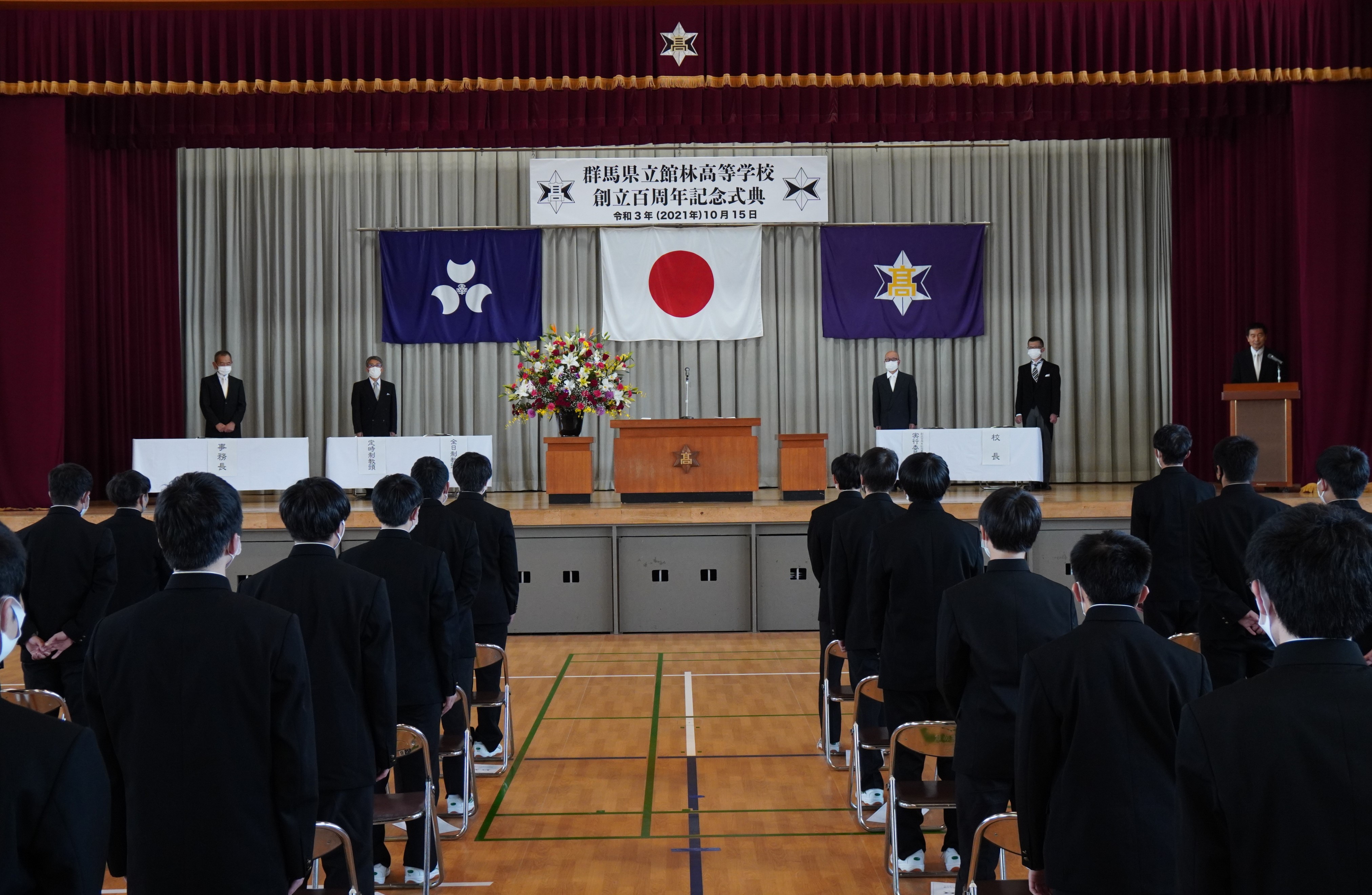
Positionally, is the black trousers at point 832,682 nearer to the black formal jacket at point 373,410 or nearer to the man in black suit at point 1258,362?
the man in black suit at point 1258,362

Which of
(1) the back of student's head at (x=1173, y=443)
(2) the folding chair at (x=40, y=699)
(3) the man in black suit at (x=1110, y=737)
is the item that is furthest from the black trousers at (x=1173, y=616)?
(2) the folding chair at (x=40, y=699)

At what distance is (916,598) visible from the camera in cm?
415

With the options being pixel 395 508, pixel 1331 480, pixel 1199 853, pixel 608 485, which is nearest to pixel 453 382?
pixel 608 485

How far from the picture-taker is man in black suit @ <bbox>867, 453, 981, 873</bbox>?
4145mm

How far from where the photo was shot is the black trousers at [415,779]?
4.08 m

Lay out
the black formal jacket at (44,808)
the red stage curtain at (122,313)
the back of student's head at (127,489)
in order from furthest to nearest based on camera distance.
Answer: the red stage curtain at (122,313) < the back of student's head at (127,489) < the black formal jacket at (44,808)

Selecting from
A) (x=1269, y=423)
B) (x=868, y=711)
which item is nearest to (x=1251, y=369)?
(x=1269, y=423)

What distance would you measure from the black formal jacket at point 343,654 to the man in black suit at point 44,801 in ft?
5.28

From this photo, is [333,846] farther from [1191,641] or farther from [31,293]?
[31,293]

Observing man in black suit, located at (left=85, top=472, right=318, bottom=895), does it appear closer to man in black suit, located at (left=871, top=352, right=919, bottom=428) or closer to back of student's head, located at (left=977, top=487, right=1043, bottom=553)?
back of student's head, located at (left=977, top=487, right=1043, bottom=553)

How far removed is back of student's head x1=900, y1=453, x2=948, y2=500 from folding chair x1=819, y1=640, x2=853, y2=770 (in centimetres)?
115

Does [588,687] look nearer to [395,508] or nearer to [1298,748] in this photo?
[395,508]

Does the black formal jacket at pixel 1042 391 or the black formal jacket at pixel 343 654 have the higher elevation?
the black formal jacket at pixel 1042 391

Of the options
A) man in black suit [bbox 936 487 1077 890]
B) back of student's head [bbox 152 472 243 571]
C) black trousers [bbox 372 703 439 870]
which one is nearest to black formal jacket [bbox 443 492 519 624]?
black trousers [bbox 372 703 439 870]
